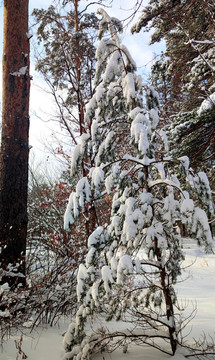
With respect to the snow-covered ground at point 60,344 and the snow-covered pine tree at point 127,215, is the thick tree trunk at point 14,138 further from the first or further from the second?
the snow-covered pine tree at point 127,215

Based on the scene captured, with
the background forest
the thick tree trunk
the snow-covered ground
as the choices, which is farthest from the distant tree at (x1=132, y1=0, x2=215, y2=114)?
the snow-covered ground

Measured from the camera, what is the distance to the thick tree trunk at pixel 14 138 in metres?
3.74

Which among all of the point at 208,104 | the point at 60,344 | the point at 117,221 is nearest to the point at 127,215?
the point at 117,221

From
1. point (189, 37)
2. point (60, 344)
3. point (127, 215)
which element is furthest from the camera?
point (189, 37)

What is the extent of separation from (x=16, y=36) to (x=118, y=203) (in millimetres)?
3425

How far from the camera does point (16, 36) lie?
430cm

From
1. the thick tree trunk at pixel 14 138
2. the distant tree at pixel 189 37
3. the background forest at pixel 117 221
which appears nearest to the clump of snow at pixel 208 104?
the background forest at pixel 117 221

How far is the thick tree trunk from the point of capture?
12.3 feet

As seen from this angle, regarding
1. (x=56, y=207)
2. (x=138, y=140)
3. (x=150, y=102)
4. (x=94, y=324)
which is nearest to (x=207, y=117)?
(x=150, y=102)

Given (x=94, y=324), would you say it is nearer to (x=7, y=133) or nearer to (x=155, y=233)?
(x=155, y=233)

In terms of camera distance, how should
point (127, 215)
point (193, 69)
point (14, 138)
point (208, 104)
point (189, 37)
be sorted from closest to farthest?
point (127, 215)
point (14, 138)
point (208, 104)
point (189, 37)
point (193, 69)

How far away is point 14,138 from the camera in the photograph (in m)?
4.03

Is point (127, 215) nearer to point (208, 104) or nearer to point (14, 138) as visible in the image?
point (14, 138)

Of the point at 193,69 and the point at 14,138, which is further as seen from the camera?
the point at 193,69
